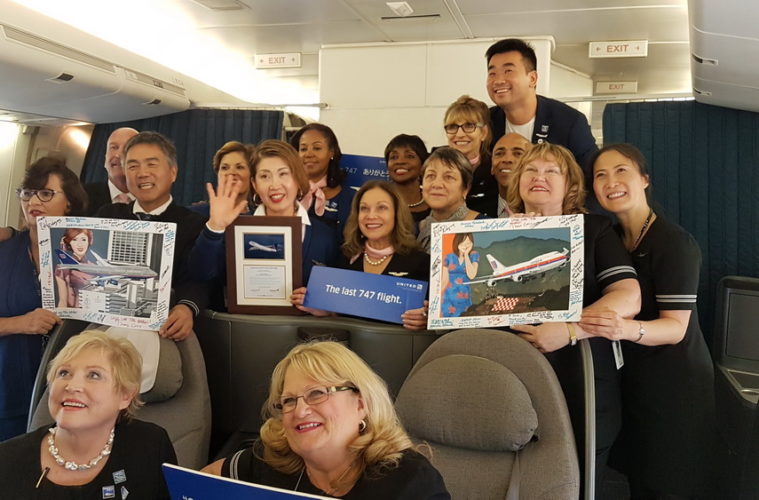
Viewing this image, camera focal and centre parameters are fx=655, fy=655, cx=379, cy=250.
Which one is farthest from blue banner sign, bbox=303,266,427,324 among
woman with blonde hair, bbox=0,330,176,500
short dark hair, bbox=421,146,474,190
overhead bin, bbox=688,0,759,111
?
overhead bin, bbox=688,0,759,111

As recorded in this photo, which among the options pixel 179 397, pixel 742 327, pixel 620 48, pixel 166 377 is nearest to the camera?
pixel 166 377

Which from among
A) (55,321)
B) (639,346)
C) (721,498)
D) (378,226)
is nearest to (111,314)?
(55,321)

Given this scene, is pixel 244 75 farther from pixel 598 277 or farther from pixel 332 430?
pixel 332 430

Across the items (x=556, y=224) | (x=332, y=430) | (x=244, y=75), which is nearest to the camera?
(x=332, y=430)

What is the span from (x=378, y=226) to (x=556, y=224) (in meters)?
0.90

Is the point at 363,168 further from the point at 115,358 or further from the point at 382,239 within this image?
the point at 115,358

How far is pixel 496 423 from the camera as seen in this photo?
2.07m

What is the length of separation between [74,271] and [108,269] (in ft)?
0.53

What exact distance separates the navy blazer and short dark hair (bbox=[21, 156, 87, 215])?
231 centimetres

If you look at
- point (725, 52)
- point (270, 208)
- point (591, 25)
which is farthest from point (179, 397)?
point (591, 25)

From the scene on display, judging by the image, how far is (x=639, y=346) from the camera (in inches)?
110

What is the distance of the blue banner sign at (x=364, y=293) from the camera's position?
2.70m

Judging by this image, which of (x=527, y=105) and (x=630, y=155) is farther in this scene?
(x=527, y=105)

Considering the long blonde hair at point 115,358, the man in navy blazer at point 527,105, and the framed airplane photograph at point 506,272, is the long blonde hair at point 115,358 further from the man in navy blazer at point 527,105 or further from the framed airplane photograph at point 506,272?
the man in navy blazer at point 527,105
